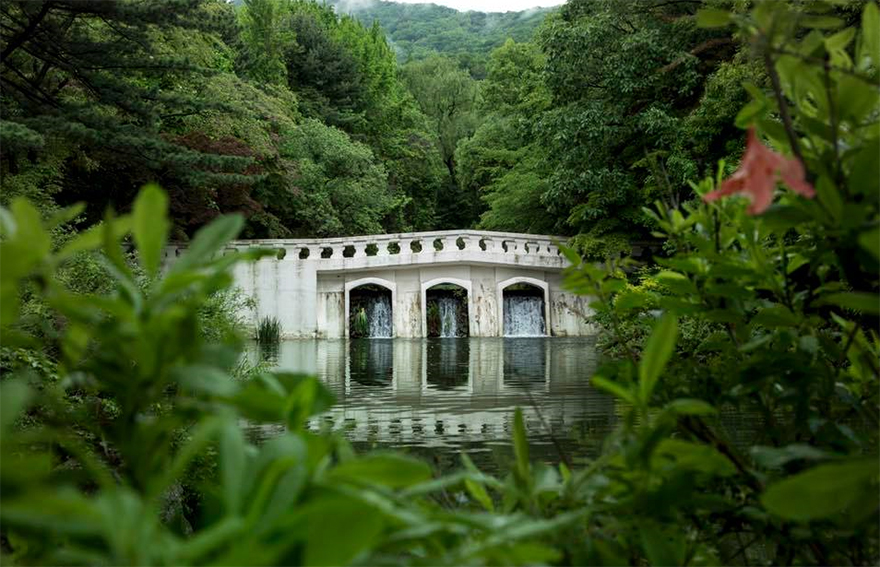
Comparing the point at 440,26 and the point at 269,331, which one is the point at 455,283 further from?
the point at 440,26

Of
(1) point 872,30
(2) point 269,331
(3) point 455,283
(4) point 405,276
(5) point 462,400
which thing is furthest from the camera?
(4) point 405,276

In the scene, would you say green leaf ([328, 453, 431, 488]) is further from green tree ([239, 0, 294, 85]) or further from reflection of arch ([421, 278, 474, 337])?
green tree ([239, 0, 294, 85])

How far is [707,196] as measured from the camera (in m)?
0.67

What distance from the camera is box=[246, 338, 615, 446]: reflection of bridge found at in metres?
6.05

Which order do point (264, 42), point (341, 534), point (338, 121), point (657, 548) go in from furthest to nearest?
point (338, 121), point (264, 42), point (657, 548), point (341, 534)

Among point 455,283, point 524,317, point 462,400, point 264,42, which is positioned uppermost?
point 264,42

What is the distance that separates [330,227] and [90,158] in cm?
1057

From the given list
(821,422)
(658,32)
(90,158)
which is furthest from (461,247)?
(821,422)

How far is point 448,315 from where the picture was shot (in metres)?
23.0

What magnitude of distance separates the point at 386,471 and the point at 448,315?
2253 cm

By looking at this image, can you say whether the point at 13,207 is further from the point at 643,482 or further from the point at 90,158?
the point at 90,158

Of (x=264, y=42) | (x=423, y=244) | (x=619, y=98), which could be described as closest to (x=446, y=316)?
(x=423, y=244)

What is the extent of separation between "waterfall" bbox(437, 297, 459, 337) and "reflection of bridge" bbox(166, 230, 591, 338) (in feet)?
2.95

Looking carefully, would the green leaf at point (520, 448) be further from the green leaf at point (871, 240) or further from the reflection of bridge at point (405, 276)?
the reflection of bridge at point (405, 276)
